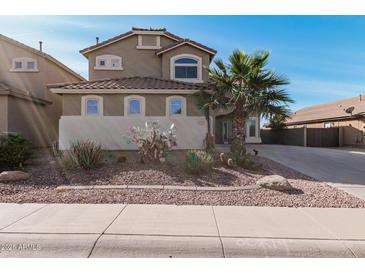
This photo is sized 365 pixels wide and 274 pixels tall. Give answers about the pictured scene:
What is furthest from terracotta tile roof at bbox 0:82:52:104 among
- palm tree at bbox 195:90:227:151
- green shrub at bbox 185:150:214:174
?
green shrub at bbox 185:150:214:174

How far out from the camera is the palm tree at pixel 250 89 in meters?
10.1

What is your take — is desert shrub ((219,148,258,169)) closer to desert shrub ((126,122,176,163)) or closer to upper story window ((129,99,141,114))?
desert shrub ((126,122,176,163))

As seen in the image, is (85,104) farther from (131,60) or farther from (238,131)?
(238,131)

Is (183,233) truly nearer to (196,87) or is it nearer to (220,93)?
(220,93)

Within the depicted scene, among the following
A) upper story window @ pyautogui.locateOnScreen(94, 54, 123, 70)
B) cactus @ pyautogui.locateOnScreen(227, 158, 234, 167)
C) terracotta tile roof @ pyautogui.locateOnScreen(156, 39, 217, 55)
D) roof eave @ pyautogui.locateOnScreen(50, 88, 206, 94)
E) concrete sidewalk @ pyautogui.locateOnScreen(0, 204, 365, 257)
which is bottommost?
concrete sidewalk @ pyautogui.locateOnScreen(0, 204, 365, 257)

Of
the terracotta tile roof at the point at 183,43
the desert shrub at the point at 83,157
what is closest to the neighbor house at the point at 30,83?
the terracotta tile roof at the point at 183,43

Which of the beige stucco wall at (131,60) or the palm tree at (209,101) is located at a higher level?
the beige stucco wall at (131,60)

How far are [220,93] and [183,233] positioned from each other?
7.36 meters

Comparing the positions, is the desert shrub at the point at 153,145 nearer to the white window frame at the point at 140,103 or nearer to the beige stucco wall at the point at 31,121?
A: the white window frame at the point at 140,103

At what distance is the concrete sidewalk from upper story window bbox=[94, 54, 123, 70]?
11.8 m

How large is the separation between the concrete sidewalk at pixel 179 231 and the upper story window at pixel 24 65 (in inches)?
576

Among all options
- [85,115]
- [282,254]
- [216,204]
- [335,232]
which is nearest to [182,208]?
[216,204]

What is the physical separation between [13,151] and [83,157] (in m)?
2.76

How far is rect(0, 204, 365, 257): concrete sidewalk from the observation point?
4.08m
